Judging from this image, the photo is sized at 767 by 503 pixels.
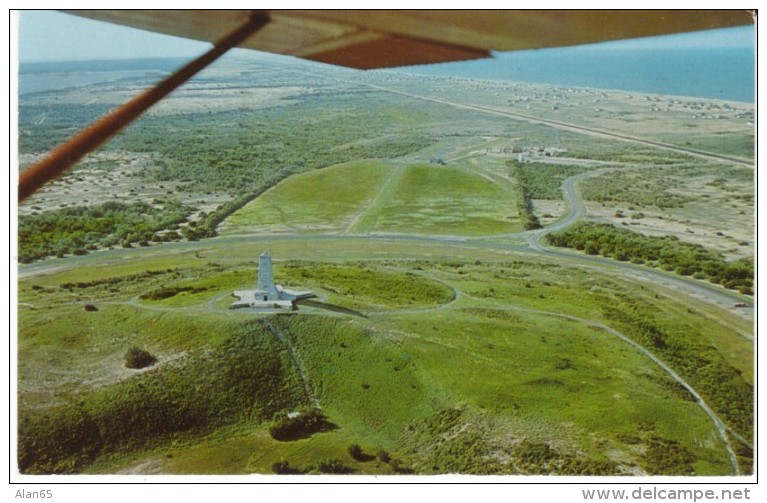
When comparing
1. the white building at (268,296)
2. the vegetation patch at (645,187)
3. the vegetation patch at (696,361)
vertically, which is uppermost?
the vegetation patch at (645,187)

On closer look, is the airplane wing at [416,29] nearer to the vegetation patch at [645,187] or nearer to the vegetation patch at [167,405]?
the vegetation patch at [645,187]

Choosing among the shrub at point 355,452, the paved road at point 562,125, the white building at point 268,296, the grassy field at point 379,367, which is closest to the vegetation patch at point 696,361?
the grassy field at point 379,367

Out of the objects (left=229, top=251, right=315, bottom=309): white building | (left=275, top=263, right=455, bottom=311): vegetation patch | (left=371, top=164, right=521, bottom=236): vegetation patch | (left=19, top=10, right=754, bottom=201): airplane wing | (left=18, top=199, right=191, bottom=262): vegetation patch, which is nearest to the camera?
(left=19, top=10, right=754, bottom=201): airplane wing

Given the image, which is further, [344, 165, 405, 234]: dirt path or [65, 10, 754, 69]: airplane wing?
[344, 165, 405, 234]: dirt path

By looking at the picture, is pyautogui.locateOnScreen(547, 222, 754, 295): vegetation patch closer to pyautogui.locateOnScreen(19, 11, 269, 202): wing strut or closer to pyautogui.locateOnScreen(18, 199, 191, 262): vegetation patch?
pyautogui.locateOnScreen(18, 199, 191, 262): vegetation patch

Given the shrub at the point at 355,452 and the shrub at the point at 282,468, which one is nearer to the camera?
the shrub at the point at 282,468

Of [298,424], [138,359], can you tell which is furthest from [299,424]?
[138,359]

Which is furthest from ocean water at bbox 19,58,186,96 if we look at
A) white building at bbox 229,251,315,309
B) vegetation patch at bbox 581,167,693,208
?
vegetation patch at bbox 581,167,693,208
